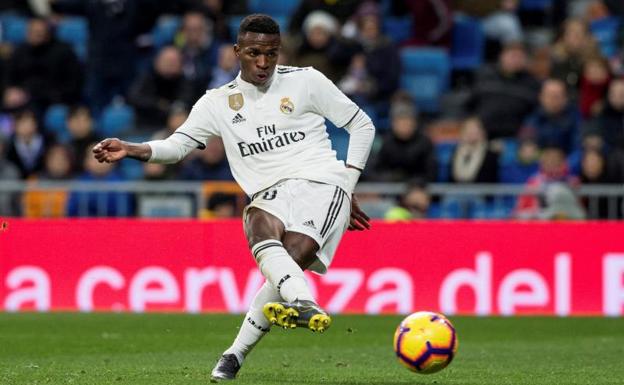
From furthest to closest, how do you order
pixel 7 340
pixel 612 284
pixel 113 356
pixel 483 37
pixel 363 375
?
pixel 483 37
pixel 612 284
pixel 7 340
pixel 113 356
pixel 363 375

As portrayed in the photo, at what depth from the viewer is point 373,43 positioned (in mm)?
18906

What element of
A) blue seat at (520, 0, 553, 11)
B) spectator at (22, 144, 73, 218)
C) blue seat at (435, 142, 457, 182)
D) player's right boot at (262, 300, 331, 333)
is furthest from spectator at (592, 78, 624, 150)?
player's right boot at (262, 300, 331, 333)

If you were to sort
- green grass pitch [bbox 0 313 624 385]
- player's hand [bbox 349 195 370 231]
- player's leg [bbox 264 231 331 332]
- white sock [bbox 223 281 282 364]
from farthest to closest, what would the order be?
1. green grass pitch [bbox 0 313 624 385]
2. player's hand [bbox 349 195 370 231]
3. white sock [bbox 223 281 282 364]
4. player's leg [bbox 264 231 331 332]

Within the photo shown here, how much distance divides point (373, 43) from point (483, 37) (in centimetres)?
240

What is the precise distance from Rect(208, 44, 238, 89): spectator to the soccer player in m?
9.48

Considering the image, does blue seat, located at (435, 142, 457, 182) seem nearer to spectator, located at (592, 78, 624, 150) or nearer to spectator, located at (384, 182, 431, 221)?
spectator, located at (384, 182, 431, 221)

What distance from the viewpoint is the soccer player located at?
340 inches

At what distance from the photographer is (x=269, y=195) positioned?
8.73 metres

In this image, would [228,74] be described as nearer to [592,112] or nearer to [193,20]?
[193,20]

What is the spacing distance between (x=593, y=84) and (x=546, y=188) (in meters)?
2.51

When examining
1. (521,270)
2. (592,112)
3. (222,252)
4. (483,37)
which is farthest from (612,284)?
(483,37)

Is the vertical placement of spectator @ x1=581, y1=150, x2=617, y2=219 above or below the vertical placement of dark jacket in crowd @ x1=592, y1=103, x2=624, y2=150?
below

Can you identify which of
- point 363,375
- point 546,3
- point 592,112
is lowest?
point 363,375

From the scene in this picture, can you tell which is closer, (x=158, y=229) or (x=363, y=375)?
(x=363, y=375)
